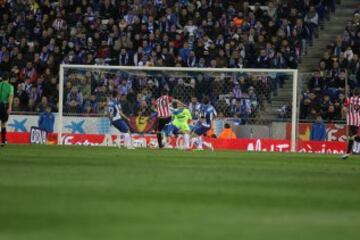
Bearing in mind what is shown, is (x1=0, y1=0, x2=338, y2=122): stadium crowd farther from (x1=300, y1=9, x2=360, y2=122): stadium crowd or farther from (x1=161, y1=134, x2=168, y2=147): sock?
(x1=161, y1=134, x2=168, y2=147): sock

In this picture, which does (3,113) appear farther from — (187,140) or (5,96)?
(187,140)

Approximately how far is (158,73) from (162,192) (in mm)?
21974

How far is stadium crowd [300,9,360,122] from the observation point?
31.2 metres

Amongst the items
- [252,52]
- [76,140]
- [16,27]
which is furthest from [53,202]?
[16,27]

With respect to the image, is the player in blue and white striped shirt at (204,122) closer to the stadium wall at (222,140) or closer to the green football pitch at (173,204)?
the stadium wall at (222,140)

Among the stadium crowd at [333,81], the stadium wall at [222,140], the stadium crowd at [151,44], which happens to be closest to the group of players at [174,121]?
the stadium wall at [222,140]

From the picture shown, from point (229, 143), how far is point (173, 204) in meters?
21.8

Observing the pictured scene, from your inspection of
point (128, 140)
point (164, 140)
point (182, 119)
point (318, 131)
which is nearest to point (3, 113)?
point (128, 140)

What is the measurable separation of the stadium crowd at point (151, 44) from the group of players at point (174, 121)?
3.47 ft

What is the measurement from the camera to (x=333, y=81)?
3188cm

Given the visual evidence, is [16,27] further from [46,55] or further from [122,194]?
[122,194]

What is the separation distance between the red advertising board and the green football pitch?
1486 centimetres

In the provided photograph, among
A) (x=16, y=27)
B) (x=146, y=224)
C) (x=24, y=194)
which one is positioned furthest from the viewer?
(x=16, y=27)

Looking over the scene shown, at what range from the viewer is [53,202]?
30.5ft
